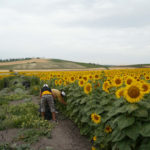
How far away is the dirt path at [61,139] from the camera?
4.58 meters

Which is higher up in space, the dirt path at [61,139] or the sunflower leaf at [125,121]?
the sunflower leaf at [125,121]

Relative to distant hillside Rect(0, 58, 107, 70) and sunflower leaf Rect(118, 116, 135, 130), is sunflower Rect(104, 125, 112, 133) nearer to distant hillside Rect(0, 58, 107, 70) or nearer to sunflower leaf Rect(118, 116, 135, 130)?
sunflower leaf Rect(118, 116, 135, 130)

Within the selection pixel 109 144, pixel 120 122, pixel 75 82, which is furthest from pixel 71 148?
pixel 75 82

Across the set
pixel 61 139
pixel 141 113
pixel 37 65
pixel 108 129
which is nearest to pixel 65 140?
pixel 61 139

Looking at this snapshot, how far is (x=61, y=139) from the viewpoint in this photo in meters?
5.09

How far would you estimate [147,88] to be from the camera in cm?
338

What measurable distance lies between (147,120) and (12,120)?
4.46 m

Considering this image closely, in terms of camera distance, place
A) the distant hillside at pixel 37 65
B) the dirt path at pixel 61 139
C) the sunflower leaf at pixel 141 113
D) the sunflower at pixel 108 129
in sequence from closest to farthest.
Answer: the sunflower leaf at pixel 141 113
the sunflower at pixel 108 129
the dirt path at pixel 61 139
the distant hillside at pixel 37 65

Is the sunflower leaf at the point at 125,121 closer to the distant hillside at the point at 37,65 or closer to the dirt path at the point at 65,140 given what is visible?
the dirt path at the point at 65,140

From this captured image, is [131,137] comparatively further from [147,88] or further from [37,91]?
[37,91]

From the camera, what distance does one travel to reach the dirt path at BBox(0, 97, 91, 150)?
458 centimetres

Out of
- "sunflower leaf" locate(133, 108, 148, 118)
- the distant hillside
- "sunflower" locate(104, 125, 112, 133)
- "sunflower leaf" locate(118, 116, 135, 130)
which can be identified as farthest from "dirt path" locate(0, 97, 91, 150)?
the distant hillside

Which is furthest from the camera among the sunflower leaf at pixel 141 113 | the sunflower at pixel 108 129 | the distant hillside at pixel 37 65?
the distant hillside at pixel 37 65

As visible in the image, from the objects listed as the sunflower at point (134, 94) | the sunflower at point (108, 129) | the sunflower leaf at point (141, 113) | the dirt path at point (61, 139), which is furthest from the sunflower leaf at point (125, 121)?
the dirt path at point (61, 139)
